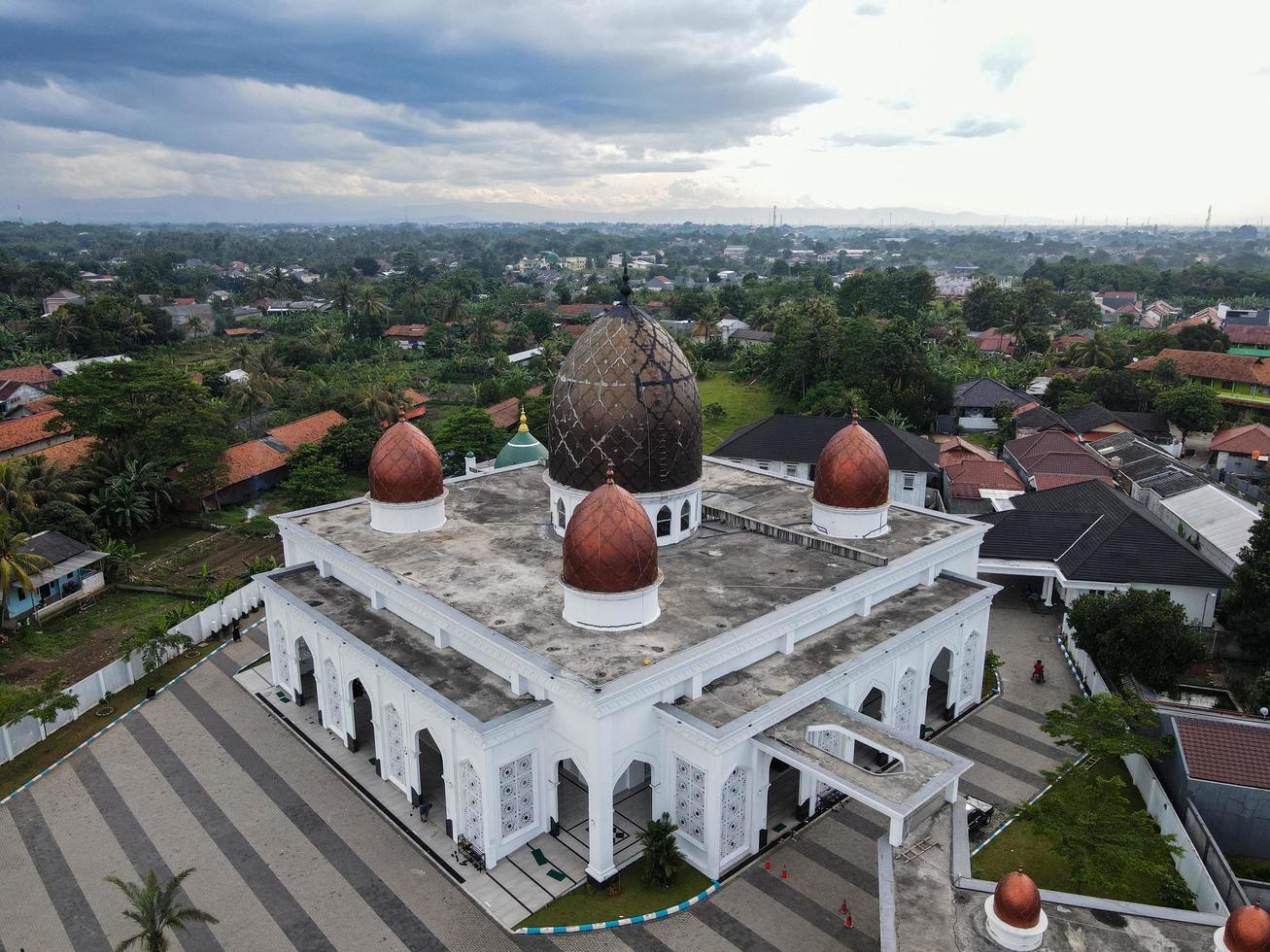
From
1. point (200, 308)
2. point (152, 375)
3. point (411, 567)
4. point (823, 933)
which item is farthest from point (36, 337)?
point (823, 933)

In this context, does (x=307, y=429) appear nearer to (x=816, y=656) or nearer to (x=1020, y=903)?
(x=816, y=656)

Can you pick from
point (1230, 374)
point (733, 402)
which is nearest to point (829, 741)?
point (733, 402)

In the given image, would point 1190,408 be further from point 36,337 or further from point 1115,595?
point 36,337

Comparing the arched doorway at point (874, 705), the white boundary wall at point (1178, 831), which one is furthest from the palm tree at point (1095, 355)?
the white boundary wall at point (1178, 831)

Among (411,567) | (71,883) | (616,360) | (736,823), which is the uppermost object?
(616,360)

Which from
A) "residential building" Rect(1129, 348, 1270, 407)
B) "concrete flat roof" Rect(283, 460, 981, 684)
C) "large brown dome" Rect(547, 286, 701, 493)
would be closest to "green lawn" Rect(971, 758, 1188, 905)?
"concrete flat roof" Rect(283, 460, 981, 684)

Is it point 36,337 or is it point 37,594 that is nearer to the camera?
point 37,594
